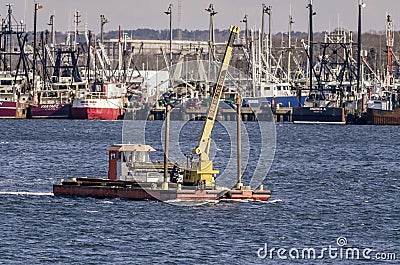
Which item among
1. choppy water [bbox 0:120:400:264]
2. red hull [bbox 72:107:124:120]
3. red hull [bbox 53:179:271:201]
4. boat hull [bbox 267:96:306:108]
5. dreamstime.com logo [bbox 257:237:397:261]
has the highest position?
boat hull [bbox 267:96:306:108]

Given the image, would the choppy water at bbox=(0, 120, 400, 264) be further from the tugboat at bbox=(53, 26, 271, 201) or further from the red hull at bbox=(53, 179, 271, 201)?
the tugboat at bbox=(53, 26, 271, 201)

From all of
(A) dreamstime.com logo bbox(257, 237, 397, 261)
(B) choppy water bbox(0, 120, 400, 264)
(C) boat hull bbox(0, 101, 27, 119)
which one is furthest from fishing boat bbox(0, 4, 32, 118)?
(A) dreamstime.com logo bbox(257, 237, 397, 261)

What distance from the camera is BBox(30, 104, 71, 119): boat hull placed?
16338cm

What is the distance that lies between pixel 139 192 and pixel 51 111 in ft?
368

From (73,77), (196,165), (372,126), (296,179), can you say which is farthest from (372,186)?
(73,77)

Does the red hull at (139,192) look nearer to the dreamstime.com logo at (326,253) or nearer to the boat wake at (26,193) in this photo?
the boat wake at (26,193)

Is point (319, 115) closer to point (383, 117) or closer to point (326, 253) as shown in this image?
point (383, 117)

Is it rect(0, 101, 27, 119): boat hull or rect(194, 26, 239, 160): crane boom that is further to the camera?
rect(0, 101, 27, 119): boat hull

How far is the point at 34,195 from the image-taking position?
5675 cm

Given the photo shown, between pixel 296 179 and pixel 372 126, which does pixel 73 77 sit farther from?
pixel 296 179

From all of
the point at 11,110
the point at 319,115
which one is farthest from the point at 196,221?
the point at 11,110

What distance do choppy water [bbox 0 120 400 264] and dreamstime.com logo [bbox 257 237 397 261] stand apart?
0.25 meters

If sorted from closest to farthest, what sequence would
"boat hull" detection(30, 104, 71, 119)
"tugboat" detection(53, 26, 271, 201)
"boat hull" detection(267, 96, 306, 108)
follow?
"tugboat" detection(53, 26, 271, 201) < "boat hull" detection(30, 104, 71, 119) < "boat hull" detection(267, 96, 306, 108)

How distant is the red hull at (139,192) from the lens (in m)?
52.6
